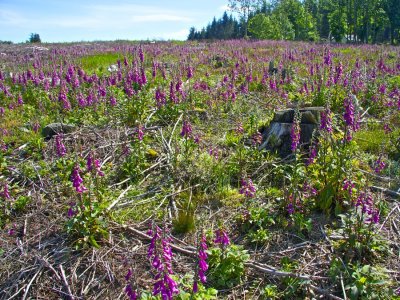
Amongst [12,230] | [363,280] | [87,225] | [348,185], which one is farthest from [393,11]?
[12,230]

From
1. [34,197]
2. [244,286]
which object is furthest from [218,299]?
[34,197]

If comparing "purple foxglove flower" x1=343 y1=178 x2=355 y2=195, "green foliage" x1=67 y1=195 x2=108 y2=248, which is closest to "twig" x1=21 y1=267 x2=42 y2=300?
"green foliage" x1=67 y1=195 x2=108 y2=248

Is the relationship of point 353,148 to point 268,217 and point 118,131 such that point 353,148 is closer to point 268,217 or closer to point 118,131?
point 268,217

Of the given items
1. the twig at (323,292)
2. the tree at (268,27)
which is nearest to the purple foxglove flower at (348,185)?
the twig at (323,292)

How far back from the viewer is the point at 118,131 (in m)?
7.23

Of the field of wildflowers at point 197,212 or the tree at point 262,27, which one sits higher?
the tree at point 262,27

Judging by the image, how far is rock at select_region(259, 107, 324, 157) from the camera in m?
6.14

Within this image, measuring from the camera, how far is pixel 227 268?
3732 mm

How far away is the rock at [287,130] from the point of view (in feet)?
20.1

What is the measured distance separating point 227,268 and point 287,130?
3.27 m

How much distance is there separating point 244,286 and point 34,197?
3521mm

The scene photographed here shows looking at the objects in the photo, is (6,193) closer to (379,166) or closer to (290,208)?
(290,208)

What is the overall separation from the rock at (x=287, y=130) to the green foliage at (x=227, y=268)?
279 centimetres

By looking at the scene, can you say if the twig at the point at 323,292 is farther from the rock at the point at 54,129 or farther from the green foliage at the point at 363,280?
the rock at the point at 54,129
